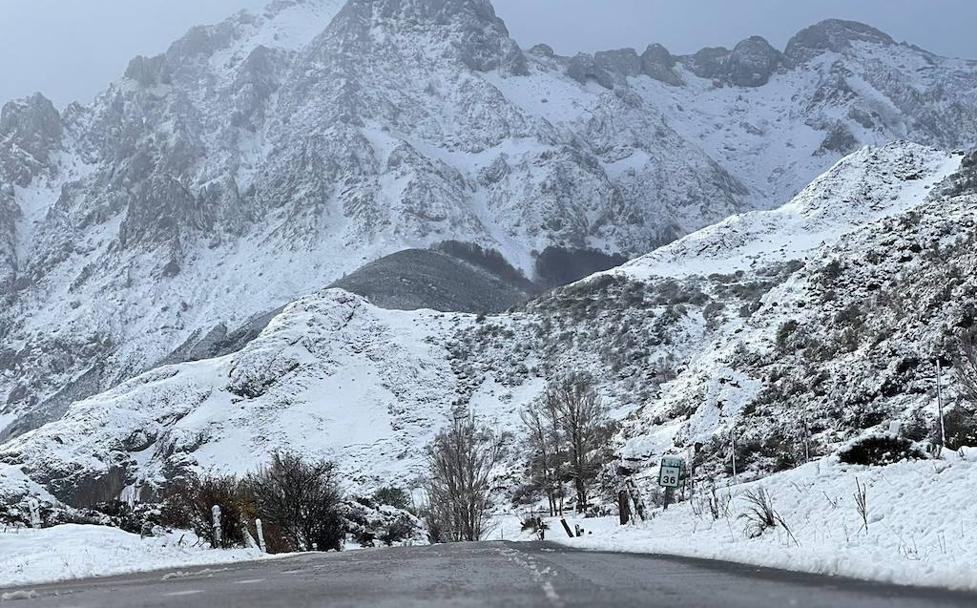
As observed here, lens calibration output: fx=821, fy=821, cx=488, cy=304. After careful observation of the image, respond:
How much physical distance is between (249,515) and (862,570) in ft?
83.8

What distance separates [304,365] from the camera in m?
93.7

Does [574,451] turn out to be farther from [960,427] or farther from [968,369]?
[960,427]

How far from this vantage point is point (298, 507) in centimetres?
3569

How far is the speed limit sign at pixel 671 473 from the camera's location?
78.7 feet

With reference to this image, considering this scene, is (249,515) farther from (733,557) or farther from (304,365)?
(304,365)

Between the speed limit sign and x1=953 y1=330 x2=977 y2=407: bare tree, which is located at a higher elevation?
x1=953 y1=330 x2=977 y2=407: bare tree

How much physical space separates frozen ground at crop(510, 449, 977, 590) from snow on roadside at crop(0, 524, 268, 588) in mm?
12491

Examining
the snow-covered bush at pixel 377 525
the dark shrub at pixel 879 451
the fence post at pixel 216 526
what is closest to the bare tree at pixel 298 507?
the snow-covered bush at pixel 377 525

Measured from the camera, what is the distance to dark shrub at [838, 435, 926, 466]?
14.8 metres

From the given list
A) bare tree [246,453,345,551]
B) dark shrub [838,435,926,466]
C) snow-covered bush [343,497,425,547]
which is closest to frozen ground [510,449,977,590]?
dark shrub [838,435,926,466]

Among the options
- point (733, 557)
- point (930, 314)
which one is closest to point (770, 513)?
point (733, 557)

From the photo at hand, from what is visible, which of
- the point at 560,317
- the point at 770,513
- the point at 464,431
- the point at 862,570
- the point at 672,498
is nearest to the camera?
the point at 862,570

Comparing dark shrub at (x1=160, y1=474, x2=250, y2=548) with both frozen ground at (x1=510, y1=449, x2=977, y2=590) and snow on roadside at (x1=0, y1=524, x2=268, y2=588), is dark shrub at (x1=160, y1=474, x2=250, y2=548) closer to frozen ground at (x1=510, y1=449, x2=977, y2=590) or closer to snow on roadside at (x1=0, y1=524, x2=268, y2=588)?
snow on roadside at (x1=0, y1=524, x2=268, y2=588)

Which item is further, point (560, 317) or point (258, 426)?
point (560, 317)
